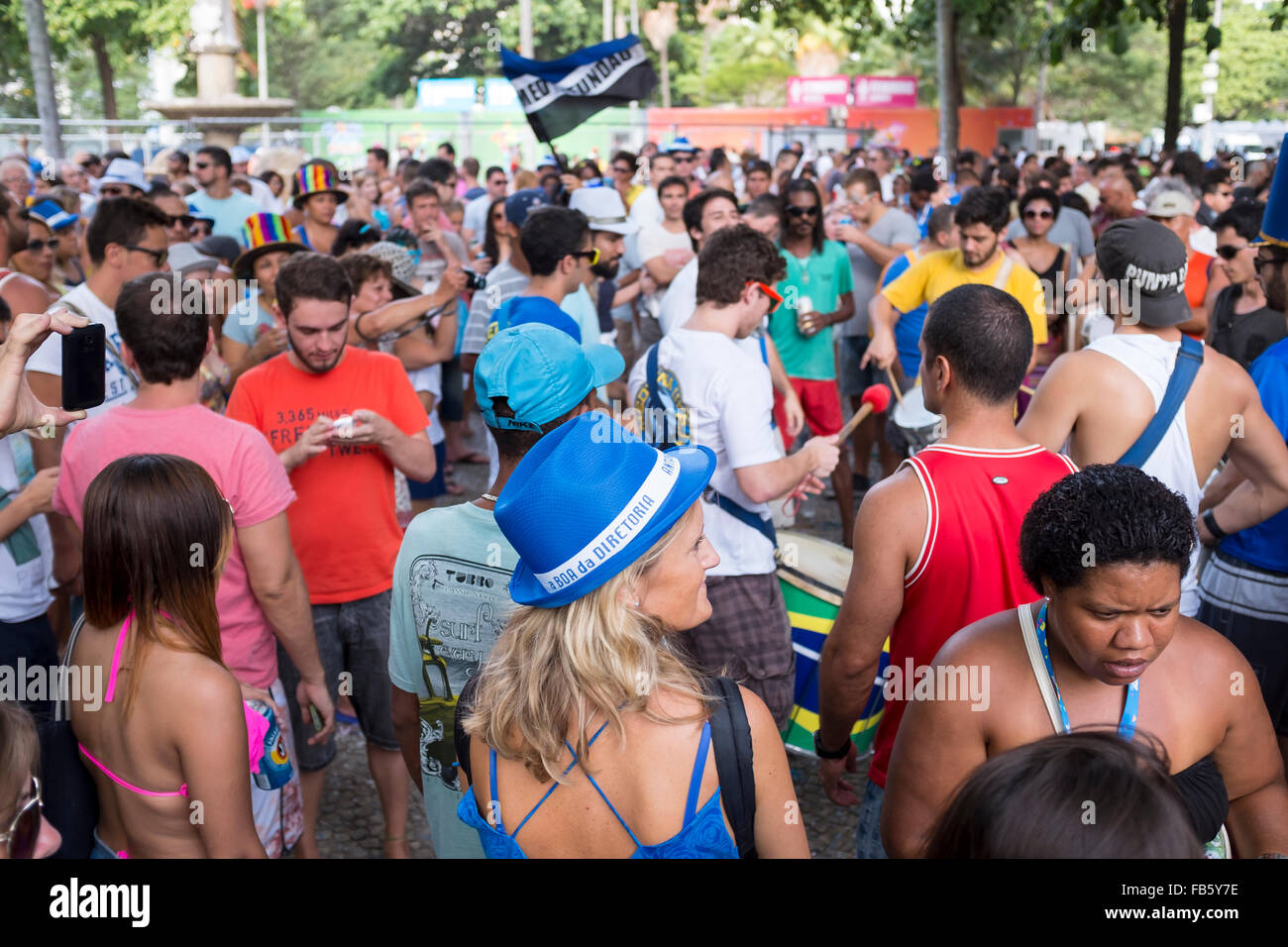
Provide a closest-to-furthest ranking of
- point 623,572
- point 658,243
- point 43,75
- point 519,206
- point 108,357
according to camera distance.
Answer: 1. point 623,572
2. point 108,357
3. point 519,206
4. point 658,243
5. point 43,75

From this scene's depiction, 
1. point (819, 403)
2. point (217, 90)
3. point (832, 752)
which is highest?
point (217, 90)

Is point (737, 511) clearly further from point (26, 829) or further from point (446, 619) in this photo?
point (26, 829)

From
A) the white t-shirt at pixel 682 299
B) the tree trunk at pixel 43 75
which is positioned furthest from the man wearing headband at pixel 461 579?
the tree trunk at pixel 43 75

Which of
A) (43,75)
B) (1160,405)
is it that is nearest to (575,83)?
(1160,405)

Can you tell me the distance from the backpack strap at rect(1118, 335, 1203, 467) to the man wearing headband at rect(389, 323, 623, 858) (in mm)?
1597

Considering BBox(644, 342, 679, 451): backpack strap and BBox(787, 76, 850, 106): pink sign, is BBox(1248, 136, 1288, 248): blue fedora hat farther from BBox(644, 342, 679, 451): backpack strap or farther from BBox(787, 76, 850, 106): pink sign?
BBox(787, 76, 850, 106): pink sign

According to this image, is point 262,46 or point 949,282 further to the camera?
point 262,46

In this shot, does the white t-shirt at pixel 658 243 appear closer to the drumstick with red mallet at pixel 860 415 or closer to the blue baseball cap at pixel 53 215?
the blue baseball cap at pixel 53 215

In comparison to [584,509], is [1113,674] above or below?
below

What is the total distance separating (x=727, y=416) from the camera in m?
3.72

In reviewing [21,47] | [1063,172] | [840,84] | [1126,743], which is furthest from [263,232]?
[840,84]

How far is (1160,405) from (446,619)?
209cm

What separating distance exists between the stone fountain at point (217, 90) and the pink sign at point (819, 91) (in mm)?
29962
